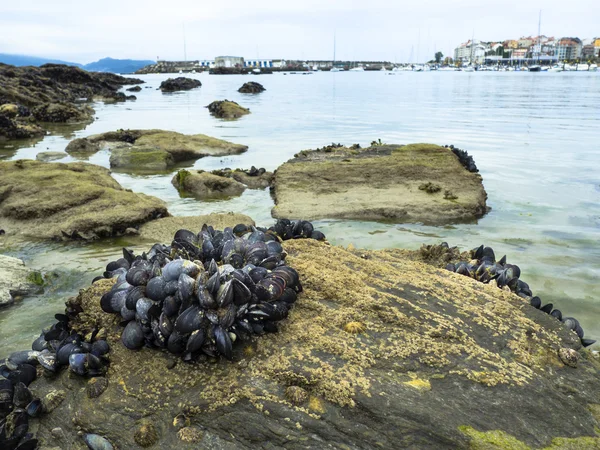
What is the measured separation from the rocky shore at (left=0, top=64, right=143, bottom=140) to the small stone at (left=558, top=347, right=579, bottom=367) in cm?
2081

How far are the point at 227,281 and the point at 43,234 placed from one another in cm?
577

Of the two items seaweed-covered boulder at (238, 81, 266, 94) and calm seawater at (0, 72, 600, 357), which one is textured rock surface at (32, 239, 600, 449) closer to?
calm seawater at (0, 72, 600, 357)

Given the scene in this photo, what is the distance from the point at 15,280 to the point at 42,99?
29.2 meters

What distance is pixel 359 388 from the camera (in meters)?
2.81

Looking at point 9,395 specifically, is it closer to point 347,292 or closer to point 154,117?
point 347,292

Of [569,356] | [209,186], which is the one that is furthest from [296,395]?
[209,186]

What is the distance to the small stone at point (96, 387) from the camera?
2951mm

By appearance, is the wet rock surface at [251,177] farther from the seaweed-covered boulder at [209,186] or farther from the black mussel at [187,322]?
the black mussel at [187,322]

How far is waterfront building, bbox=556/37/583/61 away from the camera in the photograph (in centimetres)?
17288

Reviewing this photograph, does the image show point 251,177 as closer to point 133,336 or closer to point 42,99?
point 133,336

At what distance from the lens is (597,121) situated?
23.2 m

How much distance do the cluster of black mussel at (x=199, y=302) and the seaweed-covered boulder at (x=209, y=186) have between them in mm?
7274

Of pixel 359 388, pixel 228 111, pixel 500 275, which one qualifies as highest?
pixel 228 111

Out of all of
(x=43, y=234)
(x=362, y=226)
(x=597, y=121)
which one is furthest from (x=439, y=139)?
(x=43, y=234)
